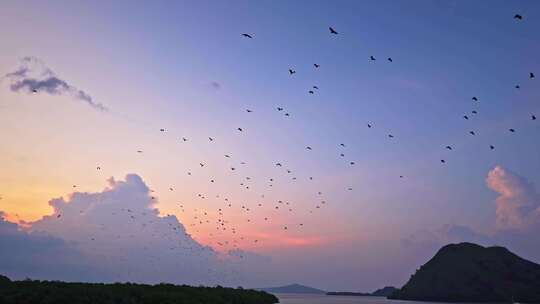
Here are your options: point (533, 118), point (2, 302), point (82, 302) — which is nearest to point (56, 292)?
point (82, 302)

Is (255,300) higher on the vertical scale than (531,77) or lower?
lower

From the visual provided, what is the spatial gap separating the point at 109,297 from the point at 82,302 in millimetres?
7517

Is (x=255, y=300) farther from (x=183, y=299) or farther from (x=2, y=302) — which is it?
(x=2, y=302)

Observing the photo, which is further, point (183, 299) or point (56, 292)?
point (183, 299)

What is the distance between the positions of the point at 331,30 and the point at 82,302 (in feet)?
192

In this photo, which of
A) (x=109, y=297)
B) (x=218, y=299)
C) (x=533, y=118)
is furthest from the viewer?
(x=218, y=299)

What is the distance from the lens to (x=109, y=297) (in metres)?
83.6

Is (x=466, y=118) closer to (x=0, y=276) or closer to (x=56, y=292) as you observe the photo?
(x=56, y=292)

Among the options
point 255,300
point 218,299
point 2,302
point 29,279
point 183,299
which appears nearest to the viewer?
point 2,302

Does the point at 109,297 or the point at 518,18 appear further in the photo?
the point at 109,297

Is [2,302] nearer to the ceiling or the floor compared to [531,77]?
nearer to the floor

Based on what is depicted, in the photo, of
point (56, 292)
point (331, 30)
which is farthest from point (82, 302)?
point (331, 30)

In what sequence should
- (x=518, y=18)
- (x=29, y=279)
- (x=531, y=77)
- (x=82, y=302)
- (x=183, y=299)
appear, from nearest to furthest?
1. (x=518, y=18)
2. (x=531, y=77)
3. (x=82, y=302)
4. (x=29, y=279)
5. (x=183, y=299)

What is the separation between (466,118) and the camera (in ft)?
181
